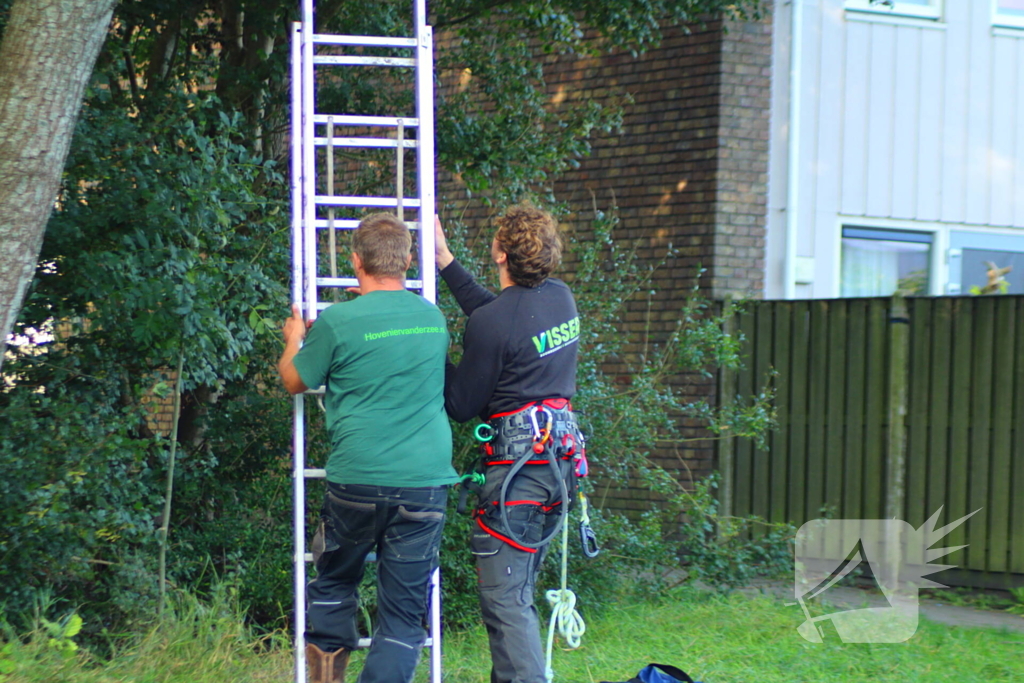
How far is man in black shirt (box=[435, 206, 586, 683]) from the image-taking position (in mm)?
4230

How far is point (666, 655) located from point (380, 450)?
105 inches

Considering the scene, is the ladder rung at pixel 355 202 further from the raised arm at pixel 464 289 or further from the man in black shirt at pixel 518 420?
the man in black shirt at pixel 518 420

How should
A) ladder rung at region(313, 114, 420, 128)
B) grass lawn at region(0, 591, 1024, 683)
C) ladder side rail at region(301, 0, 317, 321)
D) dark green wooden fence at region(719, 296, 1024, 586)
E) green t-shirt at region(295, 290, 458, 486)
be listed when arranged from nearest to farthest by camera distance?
green t-shirt at region(295, 290, 458, 486)
ladder side rail at region(301, 0, 317, 321)
ladder rung at region(313, 114, 420, 128)
grass lawn at region(0, 591, 1024, 683)
dark green wooden fence at region(719, 296, 1024, 586)

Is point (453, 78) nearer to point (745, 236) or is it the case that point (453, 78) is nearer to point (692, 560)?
point (745, 236)

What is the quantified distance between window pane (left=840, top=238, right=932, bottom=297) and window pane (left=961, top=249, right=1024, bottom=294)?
363 millimetres

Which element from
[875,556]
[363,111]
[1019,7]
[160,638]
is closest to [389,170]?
[363,111]

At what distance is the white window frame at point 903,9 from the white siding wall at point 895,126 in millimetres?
71

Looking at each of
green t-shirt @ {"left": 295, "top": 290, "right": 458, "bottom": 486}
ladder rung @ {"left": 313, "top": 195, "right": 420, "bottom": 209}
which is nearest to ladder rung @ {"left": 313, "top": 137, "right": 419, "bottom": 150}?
ladder rung @ {"left": 313, "top": 195, "right": 420, "bottom": 209}

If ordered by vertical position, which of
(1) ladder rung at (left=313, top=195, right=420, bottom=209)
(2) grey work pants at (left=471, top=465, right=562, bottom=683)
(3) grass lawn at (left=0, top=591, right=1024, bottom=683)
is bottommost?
(3) grass lawn at (left=0, top=591, right=1024, bottom=683)

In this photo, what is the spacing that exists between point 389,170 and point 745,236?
3.53 metres

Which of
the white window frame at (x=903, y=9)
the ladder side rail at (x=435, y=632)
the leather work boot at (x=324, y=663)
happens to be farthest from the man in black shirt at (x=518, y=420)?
the white window frame at (x=903, y=9)

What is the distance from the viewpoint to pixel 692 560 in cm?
752

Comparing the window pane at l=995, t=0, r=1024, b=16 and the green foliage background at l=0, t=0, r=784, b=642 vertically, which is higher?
the window pane at l=995, t=0, r=1024, b=16

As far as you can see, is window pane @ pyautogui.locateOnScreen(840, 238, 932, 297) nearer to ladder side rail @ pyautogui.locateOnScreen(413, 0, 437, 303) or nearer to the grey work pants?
ladder side rail @ pyautogui.locateOnScreen(413, 0, 437, 303)
